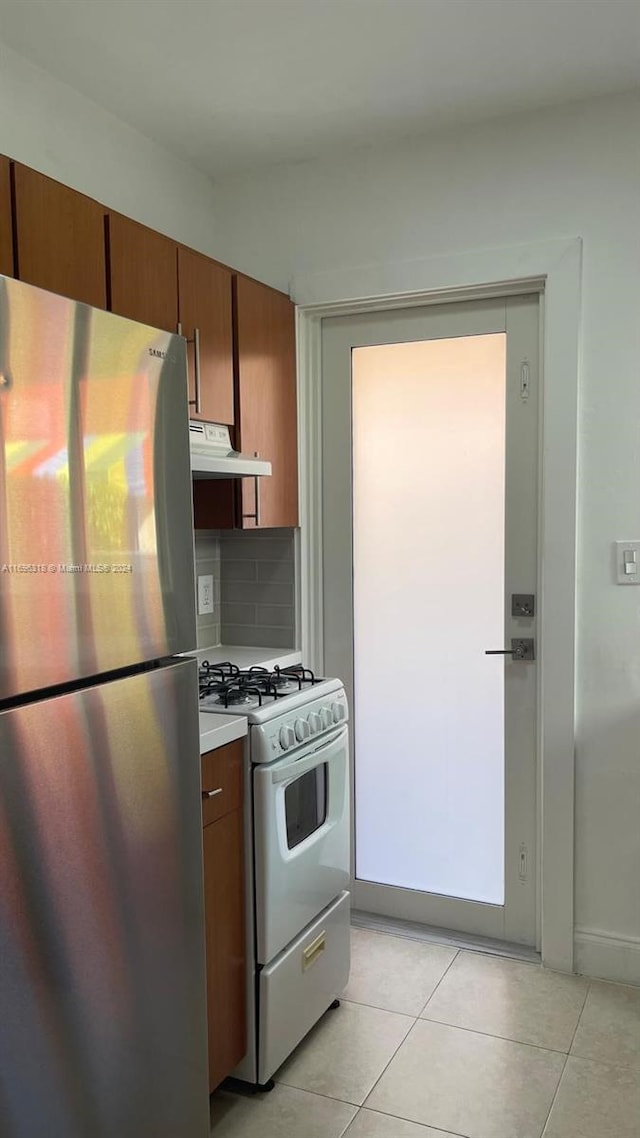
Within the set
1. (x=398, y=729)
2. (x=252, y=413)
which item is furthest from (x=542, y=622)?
(x=252, y=413)

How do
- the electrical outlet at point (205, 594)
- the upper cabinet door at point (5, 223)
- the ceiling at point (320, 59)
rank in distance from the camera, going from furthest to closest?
the electrical outlet at point (205, 594)
the ceiling at point (320, 59)
the upper cabinet door at point (5, 223)

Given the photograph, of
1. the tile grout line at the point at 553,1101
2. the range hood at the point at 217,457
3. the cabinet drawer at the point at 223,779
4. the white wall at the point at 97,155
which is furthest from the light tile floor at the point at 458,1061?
the white wall at the point at 97,155

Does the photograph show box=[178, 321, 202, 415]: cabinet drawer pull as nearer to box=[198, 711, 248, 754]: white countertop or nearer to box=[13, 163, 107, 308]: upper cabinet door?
box=[13, 163, 107, 308]: upper cabinet door

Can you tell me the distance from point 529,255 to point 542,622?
114 cm

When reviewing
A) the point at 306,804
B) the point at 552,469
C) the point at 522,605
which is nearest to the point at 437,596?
Result: the point at 522,605

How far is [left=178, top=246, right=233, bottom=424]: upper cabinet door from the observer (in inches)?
97.3

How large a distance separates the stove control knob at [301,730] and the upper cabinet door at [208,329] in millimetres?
905

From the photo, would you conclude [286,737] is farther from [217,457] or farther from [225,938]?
[217,457]

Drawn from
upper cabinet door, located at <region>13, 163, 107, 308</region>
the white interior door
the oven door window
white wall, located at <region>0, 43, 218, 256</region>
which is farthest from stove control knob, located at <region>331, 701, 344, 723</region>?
white wall, located at <region>0, 43, 218, 256</region>

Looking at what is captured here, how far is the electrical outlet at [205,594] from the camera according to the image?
312cm

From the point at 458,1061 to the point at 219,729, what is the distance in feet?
3.75

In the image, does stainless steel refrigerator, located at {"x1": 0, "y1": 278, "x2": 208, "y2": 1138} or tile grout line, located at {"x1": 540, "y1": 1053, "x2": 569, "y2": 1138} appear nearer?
stainless steel refrigerator, located at {"x1": 0, "y1": 278, "x2": 208, "y2": 1138}

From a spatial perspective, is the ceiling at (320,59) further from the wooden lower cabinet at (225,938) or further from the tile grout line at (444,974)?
the tile grout line at (444,974)

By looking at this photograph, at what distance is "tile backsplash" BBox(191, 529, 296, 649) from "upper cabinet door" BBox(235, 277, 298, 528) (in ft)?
0.60
